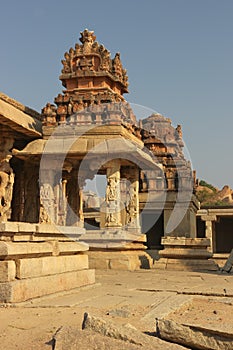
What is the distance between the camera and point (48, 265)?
16.8ft

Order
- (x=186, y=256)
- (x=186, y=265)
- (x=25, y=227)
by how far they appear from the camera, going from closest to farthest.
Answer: (x=25, y=227) < (x=186, y=265) < (x=186, y=256)

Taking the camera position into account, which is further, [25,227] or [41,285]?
[25,227]

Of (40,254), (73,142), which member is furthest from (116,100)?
(40,254)

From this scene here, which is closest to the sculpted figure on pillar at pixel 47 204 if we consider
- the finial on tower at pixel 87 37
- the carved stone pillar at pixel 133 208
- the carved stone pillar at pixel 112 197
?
the carved stone pillar at pixel 112 197

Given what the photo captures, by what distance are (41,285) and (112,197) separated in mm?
6635

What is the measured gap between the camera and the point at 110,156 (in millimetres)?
11445

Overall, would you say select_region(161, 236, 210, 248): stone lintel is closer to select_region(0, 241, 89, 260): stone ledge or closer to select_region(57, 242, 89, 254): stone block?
select_region(57, 242, 89, 254): stone block

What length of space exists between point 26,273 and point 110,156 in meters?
7.06

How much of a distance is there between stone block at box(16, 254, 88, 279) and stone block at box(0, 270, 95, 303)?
0.20 feet

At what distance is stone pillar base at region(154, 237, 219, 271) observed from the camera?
411 inches

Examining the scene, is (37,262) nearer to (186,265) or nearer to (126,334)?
(126,334)

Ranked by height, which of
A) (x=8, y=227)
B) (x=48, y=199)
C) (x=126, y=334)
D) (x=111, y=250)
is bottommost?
(x=126, y=334)

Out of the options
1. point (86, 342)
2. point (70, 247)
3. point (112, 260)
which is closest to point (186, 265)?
point (112, 260)

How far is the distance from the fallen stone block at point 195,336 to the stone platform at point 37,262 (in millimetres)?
2052
